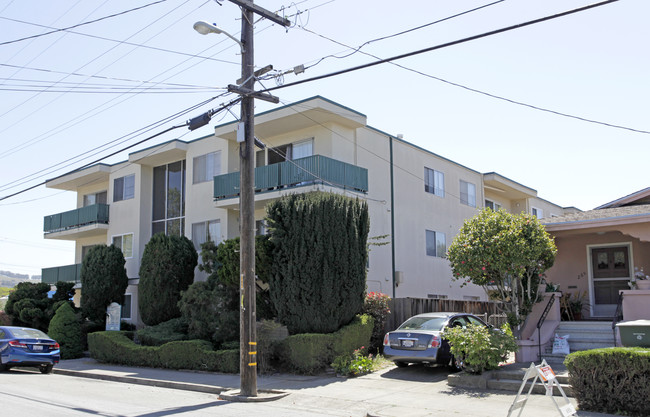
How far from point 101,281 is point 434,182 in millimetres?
15128

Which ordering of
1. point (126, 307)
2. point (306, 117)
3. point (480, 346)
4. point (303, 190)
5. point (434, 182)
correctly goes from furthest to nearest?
point (126, 307)
point (434, 182)
point (306, 117)
point (303, 190)
point (480, 346)

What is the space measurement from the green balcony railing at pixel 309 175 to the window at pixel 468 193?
8.47 m

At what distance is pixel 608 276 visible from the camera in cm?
1816

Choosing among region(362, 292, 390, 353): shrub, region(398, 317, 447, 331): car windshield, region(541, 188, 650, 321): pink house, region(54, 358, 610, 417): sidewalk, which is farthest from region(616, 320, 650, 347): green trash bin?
region(362, 292, 390, 353): shrub

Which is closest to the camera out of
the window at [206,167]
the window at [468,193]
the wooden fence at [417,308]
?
the wooden fence at [417,308]

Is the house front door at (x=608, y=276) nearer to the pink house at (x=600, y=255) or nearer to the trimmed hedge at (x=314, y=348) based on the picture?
A: the pink house at (x=600, y=255)

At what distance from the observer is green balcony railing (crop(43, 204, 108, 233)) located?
2984cm

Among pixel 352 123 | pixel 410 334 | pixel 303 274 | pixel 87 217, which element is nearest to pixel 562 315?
pixel 410 334

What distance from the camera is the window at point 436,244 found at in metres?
25.8

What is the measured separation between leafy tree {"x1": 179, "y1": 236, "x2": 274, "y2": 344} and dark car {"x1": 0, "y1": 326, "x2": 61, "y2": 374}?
13.8 feet

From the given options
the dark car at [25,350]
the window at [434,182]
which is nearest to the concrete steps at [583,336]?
the window at [434,182]

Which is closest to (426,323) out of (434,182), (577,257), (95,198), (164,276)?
(577,257)

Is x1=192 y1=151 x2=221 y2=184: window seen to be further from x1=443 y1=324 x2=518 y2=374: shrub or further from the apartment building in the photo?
x1=443 y1=324 x2=518 y2=374: shrub

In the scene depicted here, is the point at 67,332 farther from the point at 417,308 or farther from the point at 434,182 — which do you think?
the point at 434,182
